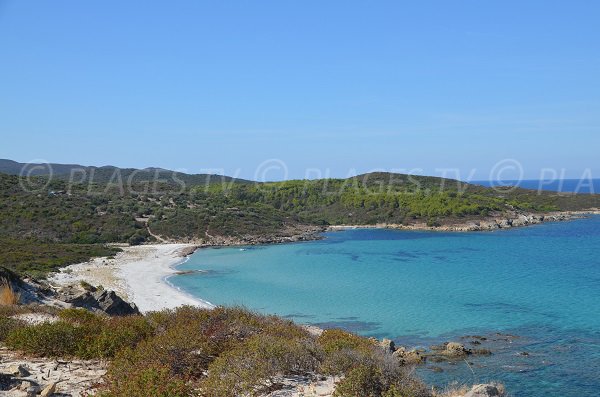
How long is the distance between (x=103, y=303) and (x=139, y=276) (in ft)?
59.1

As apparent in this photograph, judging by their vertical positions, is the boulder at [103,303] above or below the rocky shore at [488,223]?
below

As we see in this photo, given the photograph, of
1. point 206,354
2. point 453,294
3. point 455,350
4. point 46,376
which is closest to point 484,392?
point 206,354

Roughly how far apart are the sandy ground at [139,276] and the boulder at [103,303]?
446 centimetres

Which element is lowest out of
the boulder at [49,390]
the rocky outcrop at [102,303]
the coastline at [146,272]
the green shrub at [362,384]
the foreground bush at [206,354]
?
the coastline at [146,272]

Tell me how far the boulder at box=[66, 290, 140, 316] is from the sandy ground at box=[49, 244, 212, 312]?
14.6ft

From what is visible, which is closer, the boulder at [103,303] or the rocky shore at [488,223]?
the boulder at [103,303]

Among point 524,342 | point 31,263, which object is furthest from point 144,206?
point 524,342

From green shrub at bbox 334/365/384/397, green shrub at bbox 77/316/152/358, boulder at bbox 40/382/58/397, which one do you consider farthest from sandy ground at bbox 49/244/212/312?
green shrub at bbox 334/365/384/397

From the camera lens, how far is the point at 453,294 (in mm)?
32750

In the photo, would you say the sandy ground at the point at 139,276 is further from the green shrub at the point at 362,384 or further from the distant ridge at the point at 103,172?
the distant ridge at the point at 103,172

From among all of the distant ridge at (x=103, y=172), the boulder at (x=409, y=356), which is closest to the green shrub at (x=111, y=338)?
the boulder at (x=409, y=356)

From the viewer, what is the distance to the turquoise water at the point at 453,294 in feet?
60.0

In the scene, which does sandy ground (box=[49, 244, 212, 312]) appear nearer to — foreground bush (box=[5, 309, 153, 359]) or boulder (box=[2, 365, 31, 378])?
foreground bush (box=[5, 309, 153, 359])

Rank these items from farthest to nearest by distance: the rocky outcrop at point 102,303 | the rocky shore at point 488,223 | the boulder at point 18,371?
the rocky shore at point 488,223
the rocky outcrop at point 102,303
the boulder at point 18,371
